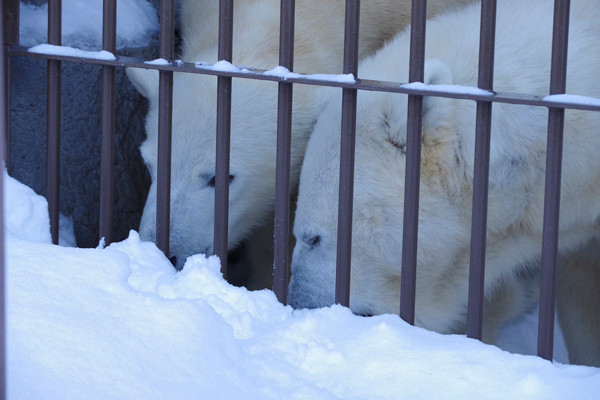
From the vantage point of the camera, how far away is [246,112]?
3.41 m

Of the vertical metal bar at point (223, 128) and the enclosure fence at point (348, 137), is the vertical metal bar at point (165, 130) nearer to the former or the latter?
the enclosure fence at point (348, 137)

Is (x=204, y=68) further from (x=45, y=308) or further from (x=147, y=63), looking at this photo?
(x=45, y=308)

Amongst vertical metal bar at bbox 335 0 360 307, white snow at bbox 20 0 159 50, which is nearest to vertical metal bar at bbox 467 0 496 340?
vertical metal bar at bbox 335 0 360 307

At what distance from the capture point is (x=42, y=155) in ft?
11.5

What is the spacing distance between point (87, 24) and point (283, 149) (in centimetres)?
143

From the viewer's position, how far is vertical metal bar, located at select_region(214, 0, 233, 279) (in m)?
2.54

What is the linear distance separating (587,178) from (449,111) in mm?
568

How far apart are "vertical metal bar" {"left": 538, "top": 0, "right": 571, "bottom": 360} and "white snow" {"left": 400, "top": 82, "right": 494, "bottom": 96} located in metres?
0.17

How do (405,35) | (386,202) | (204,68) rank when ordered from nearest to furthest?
(204,68) → (386,202) → (405,35)

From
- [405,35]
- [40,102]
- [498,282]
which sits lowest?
[498,282]

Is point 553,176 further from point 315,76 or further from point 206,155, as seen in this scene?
point 206,155

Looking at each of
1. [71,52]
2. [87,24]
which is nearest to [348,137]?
[71,52]

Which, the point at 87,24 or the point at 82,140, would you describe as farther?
the point at 82,140

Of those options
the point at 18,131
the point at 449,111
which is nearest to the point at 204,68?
the point at 449,111
